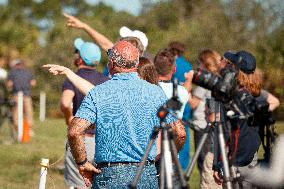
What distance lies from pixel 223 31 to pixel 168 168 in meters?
36.7

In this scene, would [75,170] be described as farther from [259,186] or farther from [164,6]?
[164,6]

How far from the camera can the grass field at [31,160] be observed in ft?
46.8

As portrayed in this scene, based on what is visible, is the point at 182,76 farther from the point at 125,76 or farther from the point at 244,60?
the point at 125,76

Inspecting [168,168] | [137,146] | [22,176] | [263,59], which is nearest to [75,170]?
[137,146]

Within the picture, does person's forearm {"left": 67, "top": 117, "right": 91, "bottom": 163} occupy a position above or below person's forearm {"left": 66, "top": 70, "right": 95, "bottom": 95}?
below

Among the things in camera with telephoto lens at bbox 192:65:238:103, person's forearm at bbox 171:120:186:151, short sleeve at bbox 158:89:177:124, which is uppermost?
camera with telephoto lens at bbox 192:65:238:103

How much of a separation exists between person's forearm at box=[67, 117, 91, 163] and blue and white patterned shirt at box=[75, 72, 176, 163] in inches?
1.8

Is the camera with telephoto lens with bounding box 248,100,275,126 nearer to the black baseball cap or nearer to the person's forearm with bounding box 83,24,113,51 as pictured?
the black baseball cap

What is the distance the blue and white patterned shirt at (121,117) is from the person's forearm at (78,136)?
0.05 metres

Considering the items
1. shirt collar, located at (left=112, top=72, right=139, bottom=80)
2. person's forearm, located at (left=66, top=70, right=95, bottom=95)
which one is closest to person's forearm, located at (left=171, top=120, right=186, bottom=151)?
shirt collar, located at (left=112, top=72, right=139, bottom=80)

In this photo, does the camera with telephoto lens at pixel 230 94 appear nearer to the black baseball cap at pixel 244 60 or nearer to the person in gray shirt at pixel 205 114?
the black baseball cap at pixel 244 60

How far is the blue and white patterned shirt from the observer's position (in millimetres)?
7152

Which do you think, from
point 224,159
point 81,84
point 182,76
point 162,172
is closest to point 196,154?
point 224,159

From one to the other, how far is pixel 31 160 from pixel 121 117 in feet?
35.6
